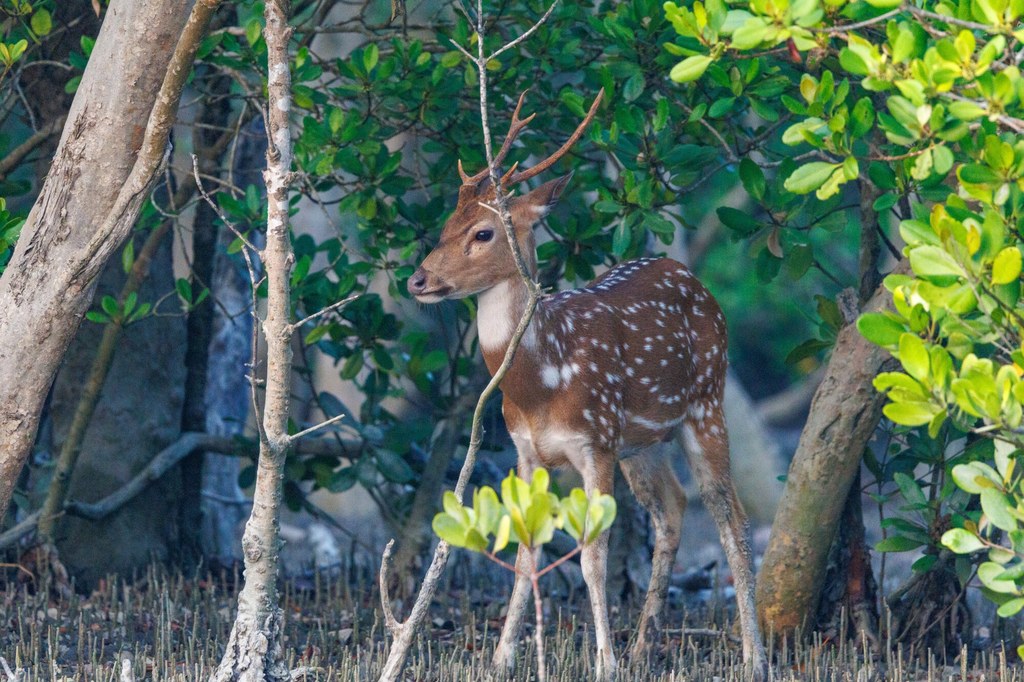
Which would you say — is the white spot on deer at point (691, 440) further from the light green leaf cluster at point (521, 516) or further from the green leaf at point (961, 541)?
the light green leaf cluster at point (521, 516)

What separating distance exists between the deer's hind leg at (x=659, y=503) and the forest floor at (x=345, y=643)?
23cm

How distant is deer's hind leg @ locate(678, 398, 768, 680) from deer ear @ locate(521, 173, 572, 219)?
1.34 m

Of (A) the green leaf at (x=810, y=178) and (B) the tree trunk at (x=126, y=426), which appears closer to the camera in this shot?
(A) the green leaf at (x=810, y=178)

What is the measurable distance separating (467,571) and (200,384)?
1.98 metres

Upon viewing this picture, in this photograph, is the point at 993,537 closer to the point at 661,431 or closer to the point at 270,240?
the point at 661,431

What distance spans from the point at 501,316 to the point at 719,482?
1426 millimetres

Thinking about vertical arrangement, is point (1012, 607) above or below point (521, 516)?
below

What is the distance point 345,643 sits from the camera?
5812mm

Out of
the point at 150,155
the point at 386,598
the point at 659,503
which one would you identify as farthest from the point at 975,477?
the point at 150,155

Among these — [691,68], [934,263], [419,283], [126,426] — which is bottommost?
[934,263]

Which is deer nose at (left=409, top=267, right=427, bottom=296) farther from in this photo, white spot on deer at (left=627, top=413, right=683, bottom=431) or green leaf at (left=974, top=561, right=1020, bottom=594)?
green leaf at (left=974, top=561, right=1020, bottom=594)

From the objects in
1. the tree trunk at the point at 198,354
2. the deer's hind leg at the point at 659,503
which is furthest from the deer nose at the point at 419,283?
the tree trunk at the point at 198,354

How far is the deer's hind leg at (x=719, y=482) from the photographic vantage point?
5.99 meters

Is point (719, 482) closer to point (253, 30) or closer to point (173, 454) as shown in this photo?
point (253, 30)
